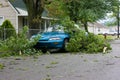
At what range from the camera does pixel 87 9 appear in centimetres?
3912

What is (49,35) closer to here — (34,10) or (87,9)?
(34,10)

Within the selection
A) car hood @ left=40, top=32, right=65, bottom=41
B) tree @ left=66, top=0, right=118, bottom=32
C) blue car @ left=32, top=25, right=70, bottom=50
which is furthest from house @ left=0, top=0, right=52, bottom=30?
blue car @ left=32, top=25, right=70, bottom=50

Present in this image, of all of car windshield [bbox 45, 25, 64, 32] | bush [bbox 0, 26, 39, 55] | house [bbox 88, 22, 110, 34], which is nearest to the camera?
bush [bbox 0, 26, 39, 55]

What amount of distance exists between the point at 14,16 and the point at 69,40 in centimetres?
1917

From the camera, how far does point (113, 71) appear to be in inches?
420

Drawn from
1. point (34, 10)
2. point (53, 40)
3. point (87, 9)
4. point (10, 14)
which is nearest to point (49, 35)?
point (53, 40)

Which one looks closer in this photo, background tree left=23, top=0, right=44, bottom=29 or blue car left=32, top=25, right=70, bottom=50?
blue car left=32, top=25, right=70, bottom=50

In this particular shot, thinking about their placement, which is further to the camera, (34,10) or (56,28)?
(34,10)

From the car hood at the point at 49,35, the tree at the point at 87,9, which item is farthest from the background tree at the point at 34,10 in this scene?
the tree at the point at 87,9

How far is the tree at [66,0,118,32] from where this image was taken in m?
37.9

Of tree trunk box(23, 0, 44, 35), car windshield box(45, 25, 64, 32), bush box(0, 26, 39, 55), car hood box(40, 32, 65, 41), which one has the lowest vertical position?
bush box(0, 26, 39, 55)

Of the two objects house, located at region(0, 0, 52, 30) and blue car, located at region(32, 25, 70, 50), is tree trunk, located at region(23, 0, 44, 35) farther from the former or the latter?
house, located at region(0, 0, 52, 30)

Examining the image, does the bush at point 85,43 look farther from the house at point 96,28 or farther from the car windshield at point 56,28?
the house at point 96,28

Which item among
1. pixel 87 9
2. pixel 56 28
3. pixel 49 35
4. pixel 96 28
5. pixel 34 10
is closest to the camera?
pixel 49 35
